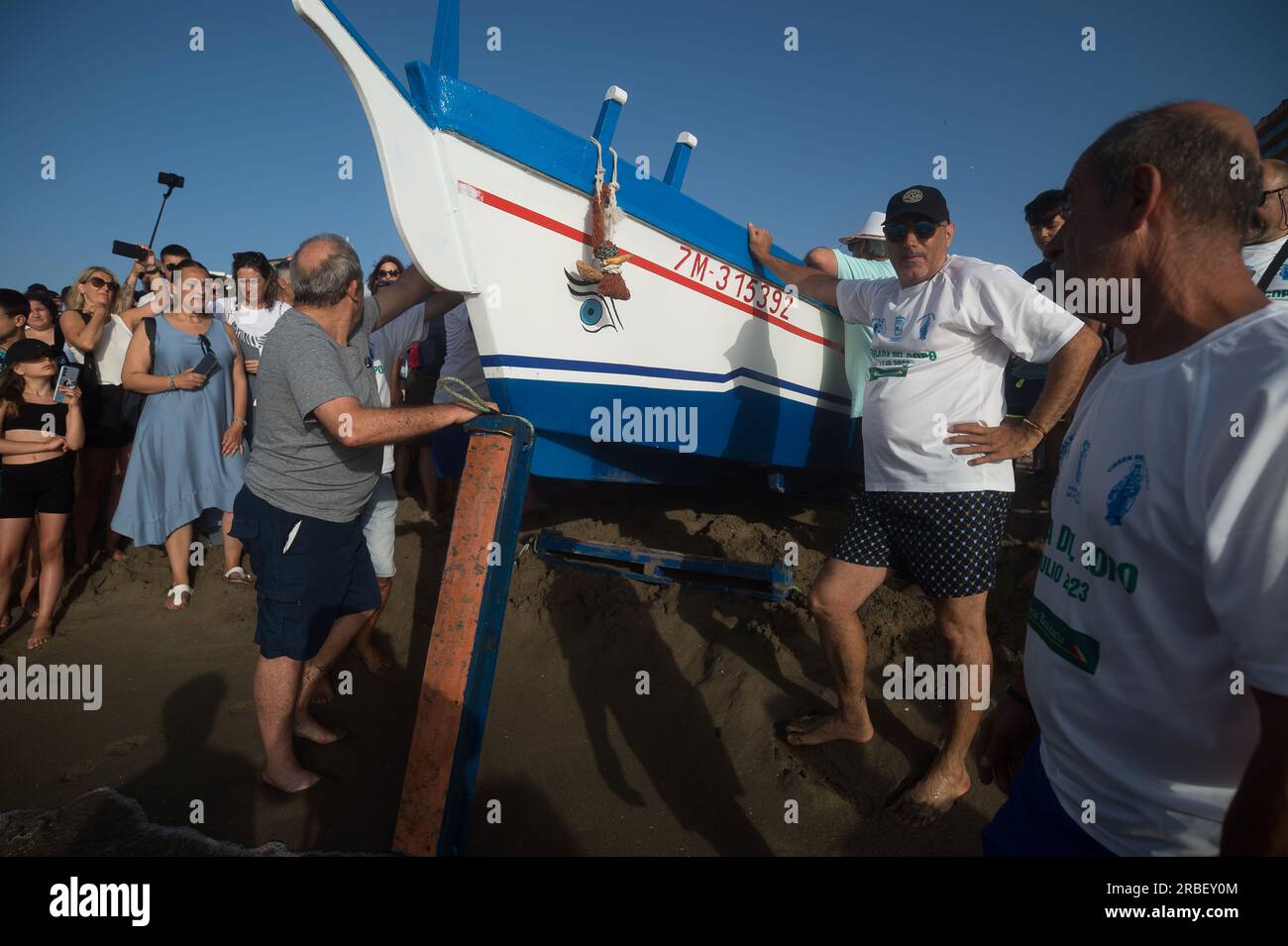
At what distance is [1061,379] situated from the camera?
94.9 inches

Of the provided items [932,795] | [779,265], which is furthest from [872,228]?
[932,795]

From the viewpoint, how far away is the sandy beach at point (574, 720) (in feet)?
8.64

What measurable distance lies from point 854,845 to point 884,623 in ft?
4.39

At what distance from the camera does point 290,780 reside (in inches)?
109

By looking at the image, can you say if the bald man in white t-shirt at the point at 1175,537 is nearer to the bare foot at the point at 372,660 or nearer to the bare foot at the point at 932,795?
the bare foot at the point at 932,795

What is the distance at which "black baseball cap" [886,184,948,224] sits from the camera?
2545mm

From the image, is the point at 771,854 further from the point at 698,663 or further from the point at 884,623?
the point at 884,623

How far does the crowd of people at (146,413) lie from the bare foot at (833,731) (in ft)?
7.21

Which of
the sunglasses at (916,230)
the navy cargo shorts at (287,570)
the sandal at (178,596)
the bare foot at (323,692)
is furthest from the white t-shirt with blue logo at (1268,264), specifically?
the sandal at (178,596)

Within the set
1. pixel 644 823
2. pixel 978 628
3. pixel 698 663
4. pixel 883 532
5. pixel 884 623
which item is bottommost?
pixel 644 823
